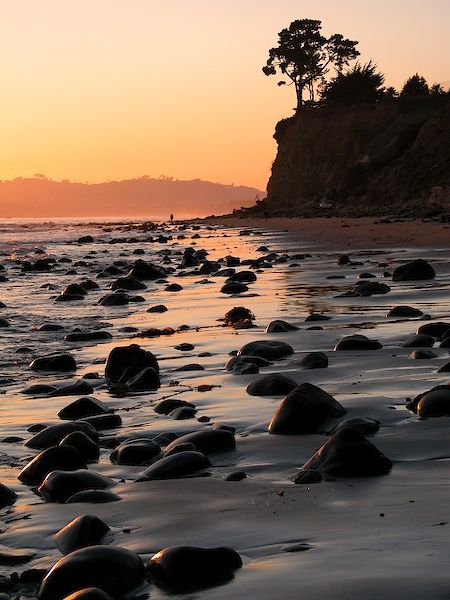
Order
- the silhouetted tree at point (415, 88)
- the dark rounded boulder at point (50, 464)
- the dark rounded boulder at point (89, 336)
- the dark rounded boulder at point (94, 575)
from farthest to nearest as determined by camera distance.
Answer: the silhouetted tree at point (415, 88) → the dark rounded boulder at point (89, 336) → the dark rounded boulder at point (50, 464) → the dark rounded boulder at point (94, 575)

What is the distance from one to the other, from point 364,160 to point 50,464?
2494 inches

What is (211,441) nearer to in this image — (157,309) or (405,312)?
(405,312)

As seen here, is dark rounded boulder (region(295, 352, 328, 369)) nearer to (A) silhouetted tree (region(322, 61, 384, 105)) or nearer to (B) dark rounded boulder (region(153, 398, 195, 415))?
(B) dark rounded boulder (region(153, 398, 195, 415))

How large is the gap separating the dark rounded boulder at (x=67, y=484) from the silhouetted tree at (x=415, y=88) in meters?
75.3

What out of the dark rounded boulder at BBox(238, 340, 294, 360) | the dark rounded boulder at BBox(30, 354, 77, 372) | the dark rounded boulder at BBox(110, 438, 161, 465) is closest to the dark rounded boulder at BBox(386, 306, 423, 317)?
the dark rounded boulder at BBox(238, 340, 294, 360)

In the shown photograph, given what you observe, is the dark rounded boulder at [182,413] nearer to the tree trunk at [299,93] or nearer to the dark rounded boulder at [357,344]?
the dark rounded boulder at [357,344]

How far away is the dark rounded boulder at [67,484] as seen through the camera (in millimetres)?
3988

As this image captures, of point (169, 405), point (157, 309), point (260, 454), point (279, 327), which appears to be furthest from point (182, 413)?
point (157, 309)

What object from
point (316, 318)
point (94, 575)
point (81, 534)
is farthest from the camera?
point (316, 318)

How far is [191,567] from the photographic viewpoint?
289 cm

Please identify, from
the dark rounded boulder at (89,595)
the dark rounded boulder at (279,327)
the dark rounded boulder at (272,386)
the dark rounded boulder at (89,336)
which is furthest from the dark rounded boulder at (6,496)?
the dark rounded boulder at (89,336)

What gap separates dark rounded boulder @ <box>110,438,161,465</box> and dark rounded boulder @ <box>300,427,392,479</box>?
91 centimetres

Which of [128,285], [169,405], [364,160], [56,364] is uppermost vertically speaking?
[364,160]

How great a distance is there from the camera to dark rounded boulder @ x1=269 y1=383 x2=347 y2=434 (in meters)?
4.88
